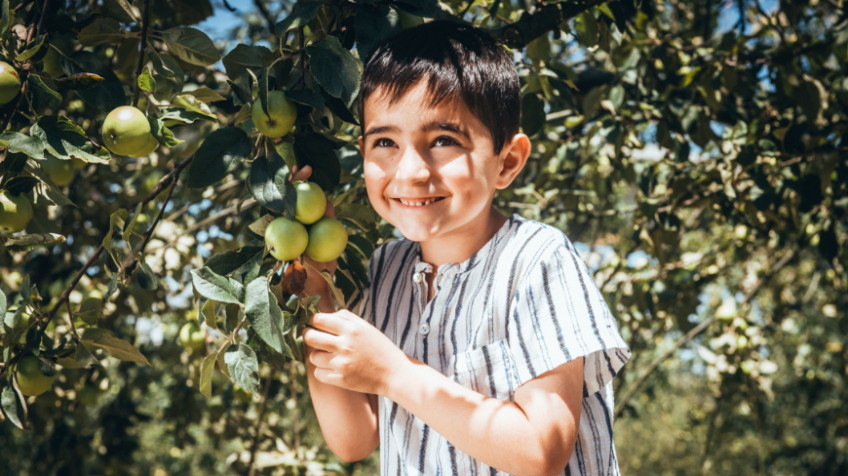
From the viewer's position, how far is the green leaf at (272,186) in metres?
0.99

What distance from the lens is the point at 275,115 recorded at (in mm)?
1002

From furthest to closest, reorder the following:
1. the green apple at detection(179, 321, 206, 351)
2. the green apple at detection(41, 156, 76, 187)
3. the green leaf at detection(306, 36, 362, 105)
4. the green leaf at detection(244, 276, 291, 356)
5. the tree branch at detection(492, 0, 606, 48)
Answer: the green apple at detection(179, 321, 206, 351) < the green apple at detection(41, 156, 76, 187) < the tree branch at detection(492, 0, 606, 48) < the green leaf at detection(306, 36, 362, 105) < the green leaf at detection(244, 276, 291, 356)

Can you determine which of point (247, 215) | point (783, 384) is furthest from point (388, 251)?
point (783, 384)

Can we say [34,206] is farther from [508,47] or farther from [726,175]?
[726,175]

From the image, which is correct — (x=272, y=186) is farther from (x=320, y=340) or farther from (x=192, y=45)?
(x=192, y=45)

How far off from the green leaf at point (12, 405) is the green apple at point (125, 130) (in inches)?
15.6

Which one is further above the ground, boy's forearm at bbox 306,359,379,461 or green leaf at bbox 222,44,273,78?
green leaf at bbox 222,44,273,78

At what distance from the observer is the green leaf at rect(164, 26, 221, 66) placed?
118 centimetres

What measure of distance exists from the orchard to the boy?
0.07 meters

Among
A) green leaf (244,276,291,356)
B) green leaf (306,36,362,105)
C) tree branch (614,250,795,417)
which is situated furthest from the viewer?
tree branch (614,250,795,417)

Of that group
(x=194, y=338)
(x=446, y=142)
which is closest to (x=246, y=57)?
(x=446, y=142)

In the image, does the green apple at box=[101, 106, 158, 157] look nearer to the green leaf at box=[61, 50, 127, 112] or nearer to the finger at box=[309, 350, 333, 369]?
the green leaf at box=[61, 50, 127, 112]

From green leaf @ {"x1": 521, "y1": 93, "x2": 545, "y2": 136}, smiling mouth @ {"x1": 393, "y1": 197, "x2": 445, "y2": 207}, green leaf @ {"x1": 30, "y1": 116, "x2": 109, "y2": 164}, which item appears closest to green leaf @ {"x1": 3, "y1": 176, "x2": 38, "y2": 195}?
green leaf @ {"x1": 30, "y1": 116, "x2": 109, "y2": 164}

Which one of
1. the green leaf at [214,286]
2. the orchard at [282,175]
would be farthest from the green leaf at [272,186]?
the green leaf at [214,286]
